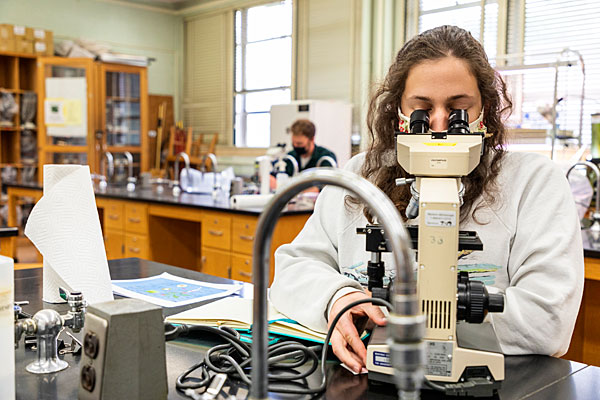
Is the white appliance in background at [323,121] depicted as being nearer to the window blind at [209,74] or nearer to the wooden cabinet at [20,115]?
the window blind at [209,74]

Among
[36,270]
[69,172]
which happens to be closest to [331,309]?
[69,172]

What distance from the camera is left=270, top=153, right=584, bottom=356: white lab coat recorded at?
1.09 metres

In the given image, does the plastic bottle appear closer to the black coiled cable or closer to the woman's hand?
the black coiled cable

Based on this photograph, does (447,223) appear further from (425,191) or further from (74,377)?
(74,377)

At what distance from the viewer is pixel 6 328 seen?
758mm

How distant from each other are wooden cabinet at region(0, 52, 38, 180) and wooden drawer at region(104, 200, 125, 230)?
3141mm

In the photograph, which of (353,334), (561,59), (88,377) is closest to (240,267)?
(353,334)

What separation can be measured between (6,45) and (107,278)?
682cm

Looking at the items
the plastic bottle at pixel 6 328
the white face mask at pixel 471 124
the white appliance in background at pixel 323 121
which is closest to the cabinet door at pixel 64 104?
the white appliance in background at pixel 323 121

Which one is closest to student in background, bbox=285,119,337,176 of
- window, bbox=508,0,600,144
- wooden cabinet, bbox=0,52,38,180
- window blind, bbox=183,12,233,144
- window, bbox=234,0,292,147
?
window, bbox=508,0,600,144

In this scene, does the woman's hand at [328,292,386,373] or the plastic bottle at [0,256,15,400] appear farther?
the woman's hand at [328,292,386,373]

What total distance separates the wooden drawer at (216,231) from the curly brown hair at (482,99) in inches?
95.7

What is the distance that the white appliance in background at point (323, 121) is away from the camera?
6188 millimetres

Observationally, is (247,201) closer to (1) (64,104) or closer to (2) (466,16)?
(2) (466,16)
